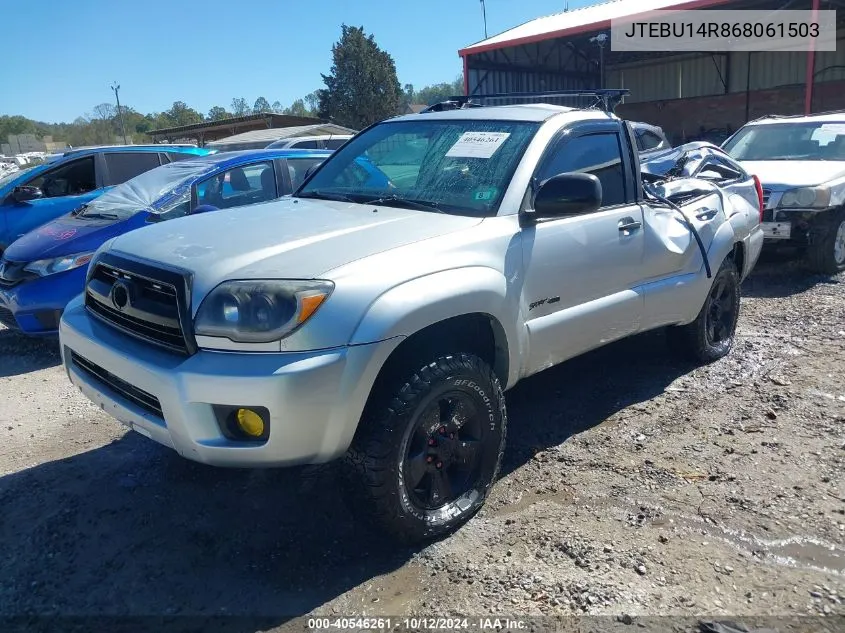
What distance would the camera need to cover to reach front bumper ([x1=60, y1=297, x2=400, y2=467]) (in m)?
2.45

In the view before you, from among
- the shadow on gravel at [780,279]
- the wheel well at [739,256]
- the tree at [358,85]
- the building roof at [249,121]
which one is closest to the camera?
the wheel well at [739,256]

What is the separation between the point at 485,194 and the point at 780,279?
18.9ft

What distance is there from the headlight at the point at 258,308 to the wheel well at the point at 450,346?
1.45 feet

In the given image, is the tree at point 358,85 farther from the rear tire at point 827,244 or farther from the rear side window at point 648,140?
the rear tire at point 827,244

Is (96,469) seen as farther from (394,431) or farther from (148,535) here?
(394,431)

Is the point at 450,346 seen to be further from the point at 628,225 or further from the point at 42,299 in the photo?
the point at 42,299

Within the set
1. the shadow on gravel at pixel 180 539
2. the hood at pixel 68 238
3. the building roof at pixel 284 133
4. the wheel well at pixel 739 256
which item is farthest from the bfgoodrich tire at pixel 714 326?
the building roof at pixel 284 133

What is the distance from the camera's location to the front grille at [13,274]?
5551 mm

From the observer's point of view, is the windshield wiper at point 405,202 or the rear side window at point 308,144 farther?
the rear side window at point 308,144

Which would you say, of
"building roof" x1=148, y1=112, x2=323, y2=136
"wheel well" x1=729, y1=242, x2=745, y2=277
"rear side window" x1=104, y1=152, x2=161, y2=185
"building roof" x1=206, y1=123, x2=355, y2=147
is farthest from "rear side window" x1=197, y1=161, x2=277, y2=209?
"building roof" x1=148, y1=112, x2=323, y2=136

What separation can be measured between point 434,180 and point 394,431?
145 centimetres

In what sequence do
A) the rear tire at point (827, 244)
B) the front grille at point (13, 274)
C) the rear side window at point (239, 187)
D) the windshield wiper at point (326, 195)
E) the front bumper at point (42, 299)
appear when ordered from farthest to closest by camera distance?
the rear tire at point (827, 244), the rear side window at point (239, 187), the front grille at point (13, 274), the front bumper at point (42, 299), the windshield wiper at point (326, 195)

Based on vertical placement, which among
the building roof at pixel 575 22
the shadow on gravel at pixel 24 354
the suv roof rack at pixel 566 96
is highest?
the building roof at pixel 575 22

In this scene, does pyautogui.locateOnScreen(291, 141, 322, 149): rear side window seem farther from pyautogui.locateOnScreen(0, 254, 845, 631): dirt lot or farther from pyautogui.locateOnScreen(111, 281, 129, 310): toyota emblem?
pyautogui.locateOnScreen(111, 281, 129, 310): toyota emblem
